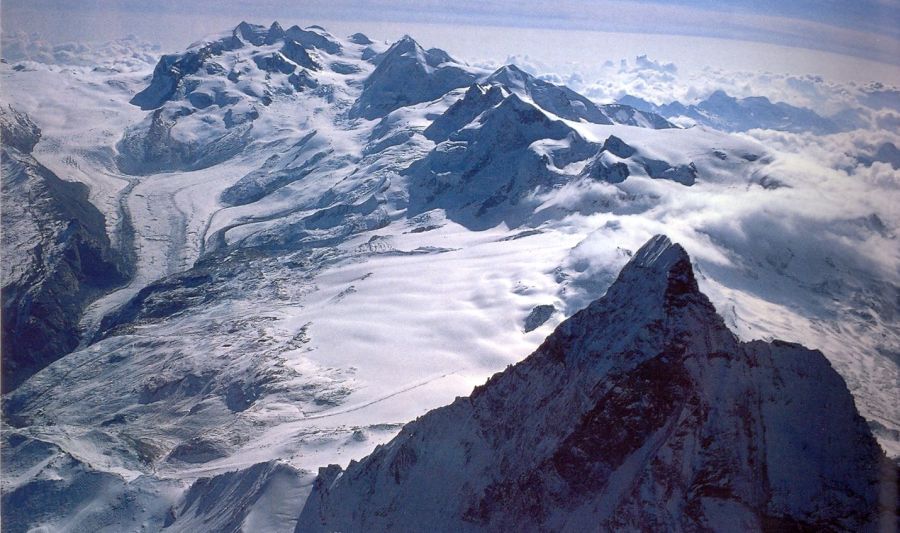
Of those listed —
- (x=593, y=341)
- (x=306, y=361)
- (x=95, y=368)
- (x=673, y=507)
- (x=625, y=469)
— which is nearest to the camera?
(x=673, y=507)

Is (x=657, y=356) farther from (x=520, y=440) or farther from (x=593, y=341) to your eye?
(x=520, y=440)

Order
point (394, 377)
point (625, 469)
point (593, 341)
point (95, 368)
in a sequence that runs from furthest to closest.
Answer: point (95, 368) < point (394, 377) < point (593, 341) < point (625, 469)

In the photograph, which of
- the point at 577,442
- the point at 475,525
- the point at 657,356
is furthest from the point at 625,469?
the point at 475,525

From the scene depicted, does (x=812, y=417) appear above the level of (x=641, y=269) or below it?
below

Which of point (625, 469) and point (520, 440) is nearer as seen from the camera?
point (625, 469)

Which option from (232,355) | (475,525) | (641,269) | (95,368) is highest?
(641,269)

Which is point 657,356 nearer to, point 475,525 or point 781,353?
point 781,353

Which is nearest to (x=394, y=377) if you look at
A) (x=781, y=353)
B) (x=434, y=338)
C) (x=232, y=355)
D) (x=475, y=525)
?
(x=434, y=338)
